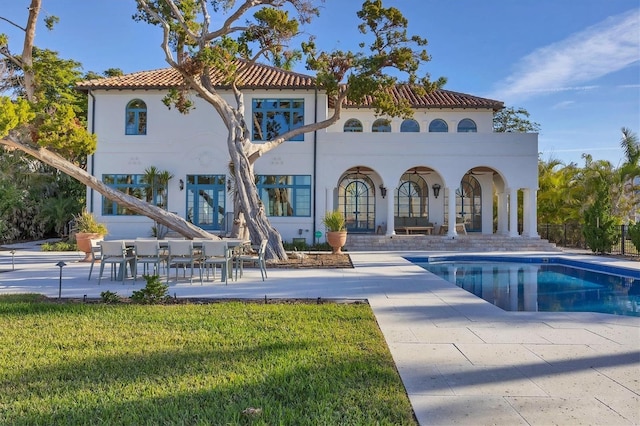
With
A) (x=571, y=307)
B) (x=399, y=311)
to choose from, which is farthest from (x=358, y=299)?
(x=571, y=307)

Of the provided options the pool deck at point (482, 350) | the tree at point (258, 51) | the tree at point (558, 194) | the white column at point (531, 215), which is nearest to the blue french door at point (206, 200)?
the tree at point (258, 51)

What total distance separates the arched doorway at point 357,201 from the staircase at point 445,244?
357 cm

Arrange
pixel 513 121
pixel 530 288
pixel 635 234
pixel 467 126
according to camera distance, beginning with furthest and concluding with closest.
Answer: pixel 513 121 < pixel 467 126 < pixel 635 234 < pixel 530 288

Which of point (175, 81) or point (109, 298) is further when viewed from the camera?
point (175, 81)

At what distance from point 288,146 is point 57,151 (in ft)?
29.3

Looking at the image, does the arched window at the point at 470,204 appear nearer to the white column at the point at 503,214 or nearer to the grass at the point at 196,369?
the white column at the point at 503,214

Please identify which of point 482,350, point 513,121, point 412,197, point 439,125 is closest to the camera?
point 482,350

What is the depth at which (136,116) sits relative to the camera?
20.3 meters

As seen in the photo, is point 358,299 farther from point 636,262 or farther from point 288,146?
point 288,146

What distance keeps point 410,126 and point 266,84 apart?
7.59m

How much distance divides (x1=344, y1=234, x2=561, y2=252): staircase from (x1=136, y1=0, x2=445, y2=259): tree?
227 inches

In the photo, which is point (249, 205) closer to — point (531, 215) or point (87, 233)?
point (87, 233)

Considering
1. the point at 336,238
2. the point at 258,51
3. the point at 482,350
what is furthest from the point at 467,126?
the point at 482,350

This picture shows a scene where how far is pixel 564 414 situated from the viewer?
340 cm
